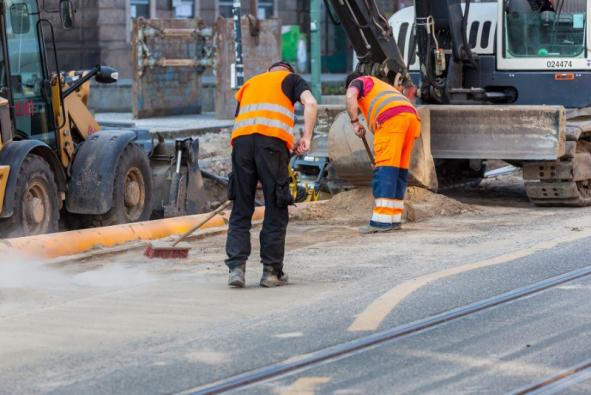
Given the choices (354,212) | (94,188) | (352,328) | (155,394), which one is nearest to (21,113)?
(94,188)

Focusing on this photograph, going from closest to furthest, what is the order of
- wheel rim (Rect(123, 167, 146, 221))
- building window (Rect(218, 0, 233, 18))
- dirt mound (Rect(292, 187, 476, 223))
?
wheel rim (Rect(123, 167, 146, 221))
dirt mound (Rect(292, 187, 476, 223))
building window (Rect(218, 0, 233, 18))

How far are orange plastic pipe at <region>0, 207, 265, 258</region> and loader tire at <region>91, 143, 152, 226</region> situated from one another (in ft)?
2.15

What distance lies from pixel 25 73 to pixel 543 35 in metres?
6.87

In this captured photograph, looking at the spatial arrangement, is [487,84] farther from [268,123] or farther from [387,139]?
[268,123]

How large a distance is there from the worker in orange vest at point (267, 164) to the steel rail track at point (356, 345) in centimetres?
157

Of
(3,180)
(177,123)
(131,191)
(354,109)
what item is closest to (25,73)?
(3,180)

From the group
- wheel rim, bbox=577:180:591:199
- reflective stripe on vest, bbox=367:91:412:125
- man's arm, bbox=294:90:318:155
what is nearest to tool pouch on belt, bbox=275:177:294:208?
man's arm, bbox=294:90:318:155

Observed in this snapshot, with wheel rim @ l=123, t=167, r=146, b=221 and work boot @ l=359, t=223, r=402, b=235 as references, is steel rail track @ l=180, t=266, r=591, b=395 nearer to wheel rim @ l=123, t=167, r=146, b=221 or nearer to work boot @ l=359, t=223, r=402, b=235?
work boot @ l=359, t=223, r=402, b=235

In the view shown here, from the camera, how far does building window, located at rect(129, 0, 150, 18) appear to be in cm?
3269

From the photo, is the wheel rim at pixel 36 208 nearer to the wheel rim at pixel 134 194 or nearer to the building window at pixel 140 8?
the wheel rim at pixel 134 194

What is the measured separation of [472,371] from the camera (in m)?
7.17

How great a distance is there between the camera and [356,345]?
773cm

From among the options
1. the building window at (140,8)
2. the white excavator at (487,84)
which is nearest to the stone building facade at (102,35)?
the building window at (140,8)

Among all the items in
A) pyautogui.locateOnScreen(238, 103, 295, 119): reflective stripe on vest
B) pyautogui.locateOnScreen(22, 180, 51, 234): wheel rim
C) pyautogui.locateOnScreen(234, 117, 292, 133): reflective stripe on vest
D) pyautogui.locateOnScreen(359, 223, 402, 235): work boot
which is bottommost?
pyautogui.locateOnScreen(359, 223, 402, 235): work boot
